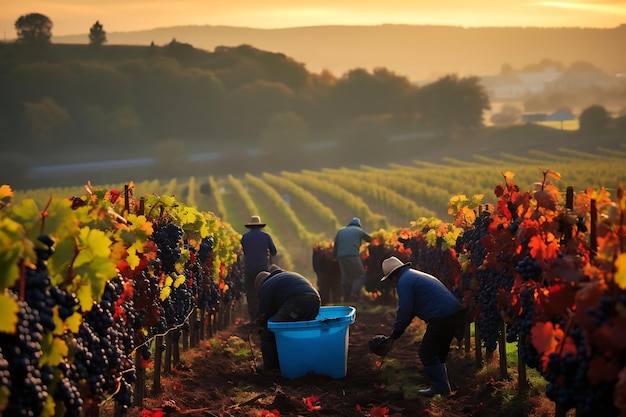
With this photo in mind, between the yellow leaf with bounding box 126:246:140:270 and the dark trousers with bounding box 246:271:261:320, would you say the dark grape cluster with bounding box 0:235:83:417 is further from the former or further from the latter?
the dark trousers with bounding box 246:271:261:320

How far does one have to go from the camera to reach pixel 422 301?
31.5ft

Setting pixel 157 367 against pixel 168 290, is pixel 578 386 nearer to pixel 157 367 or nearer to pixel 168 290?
pixel 168 290

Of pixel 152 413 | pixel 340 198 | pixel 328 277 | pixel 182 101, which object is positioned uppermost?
pixel 182 101

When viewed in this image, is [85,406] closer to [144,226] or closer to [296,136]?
→ [144,226]

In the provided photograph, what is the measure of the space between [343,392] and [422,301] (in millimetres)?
1200

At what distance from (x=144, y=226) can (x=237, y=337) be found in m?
7.58

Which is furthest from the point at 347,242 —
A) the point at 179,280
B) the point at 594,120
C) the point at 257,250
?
the point at 594,120

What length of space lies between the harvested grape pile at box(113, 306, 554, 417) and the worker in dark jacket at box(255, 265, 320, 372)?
0.73 ft

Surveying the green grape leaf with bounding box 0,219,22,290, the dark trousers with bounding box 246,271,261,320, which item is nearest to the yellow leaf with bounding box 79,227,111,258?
the green grape leaf with bounding box 0,219,22,290

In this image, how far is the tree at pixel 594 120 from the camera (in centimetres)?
9819

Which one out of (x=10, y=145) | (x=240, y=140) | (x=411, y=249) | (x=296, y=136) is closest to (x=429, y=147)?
(x=296, y=136)

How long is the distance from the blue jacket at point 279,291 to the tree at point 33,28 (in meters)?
122

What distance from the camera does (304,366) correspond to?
34.1 feet

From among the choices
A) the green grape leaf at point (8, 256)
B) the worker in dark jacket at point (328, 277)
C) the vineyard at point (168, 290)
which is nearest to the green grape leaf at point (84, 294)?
the vineyard at point (168, 290)
